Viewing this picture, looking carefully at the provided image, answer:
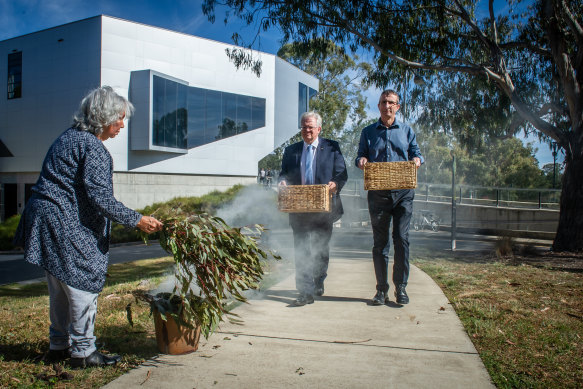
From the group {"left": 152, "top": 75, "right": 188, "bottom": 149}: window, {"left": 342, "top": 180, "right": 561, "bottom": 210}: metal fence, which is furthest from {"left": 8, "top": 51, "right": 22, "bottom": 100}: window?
{"left": 342, "top": 180, "right": 561, "bottom": 210}: metal fence

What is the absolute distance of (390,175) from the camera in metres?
4.04

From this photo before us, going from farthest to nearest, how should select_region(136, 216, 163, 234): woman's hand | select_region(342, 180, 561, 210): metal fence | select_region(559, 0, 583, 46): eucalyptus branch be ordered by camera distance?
select_region(342, 180, 561, 210): metal fence
select_region(559, 0, 583, 46): eucalyptus branch
select_region(136, 216, 163, 234): woman's hand

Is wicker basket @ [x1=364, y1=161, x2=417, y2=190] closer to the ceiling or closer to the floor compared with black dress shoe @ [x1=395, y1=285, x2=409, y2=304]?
closer to the ceiling

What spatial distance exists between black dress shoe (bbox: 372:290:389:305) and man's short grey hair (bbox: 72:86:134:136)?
2.81m

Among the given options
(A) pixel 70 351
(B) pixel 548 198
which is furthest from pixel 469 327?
(B) pixel 548 198

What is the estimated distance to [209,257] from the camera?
286 centimetres

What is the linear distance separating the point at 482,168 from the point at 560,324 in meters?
59.5

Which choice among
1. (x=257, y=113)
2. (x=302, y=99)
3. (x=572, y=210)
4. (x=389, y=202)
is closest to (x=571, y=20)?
(x=572, y=210)

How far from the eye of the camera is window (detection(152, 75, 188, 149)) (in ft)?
69.6

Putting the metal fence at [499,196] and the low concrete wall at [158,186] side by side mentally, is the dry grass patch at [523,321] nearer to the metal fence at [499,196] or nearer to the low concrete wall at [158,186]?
the metal fence at [499,196]

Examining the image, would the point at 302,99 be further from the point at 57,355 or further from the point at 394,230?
the point at 57,355

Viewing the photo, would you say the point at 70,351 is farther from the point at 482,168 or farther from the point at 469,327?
the point at 482,168

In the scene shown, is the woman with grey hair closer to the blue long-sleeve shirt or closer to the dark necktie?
the dark necktie

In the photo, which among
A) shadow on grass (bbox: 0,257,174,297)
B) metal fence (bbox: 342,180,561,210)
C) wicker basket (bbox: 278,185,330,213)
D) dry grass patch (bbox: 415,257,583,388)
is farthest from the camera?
metal fence (bbox: 342,180,561,210)
